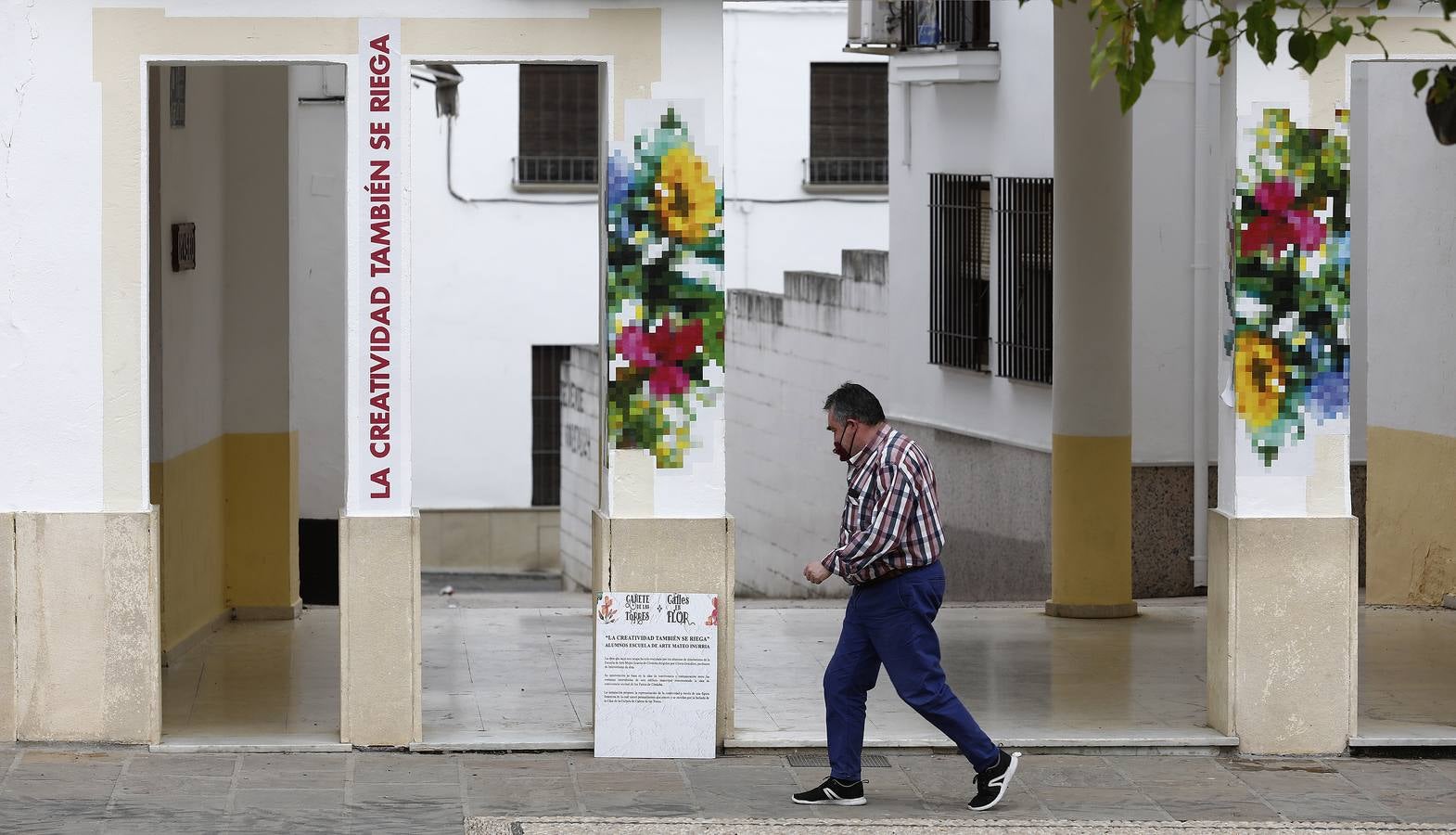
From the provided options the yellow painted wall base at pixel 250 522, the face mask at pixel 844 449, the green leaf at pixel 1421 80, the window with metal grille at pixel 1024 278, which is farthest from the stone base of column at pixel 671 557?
the window with metal grille at pixel 1024 278

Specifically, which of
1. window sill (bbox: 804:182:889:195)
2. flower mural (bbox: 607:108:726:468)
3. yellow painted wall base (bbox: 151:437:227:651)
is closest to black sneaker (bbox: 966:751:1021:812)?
flower mural (bbox: 607:108:726:468)

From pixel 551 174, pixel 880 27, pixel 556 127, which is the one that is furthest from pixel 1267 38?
pixel 551 174

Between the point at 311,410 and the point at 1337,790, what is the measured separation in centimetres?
821

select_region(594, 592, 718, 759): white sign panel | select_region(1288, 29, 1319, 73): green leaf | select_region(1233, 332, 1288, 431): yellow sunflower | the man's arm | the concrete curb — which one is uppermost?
select_region(1288, 29, 1319, 73): green leaf

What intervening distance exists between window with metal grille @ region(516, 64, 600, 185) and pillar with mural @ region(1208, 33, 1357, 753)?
17355mm

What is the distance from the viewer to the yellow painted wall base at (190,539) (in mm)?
11547

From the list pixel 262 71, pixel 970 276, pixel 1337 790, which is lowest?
pixel 1337 790

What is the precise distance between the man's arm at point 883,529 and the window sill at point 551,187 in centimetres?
1874

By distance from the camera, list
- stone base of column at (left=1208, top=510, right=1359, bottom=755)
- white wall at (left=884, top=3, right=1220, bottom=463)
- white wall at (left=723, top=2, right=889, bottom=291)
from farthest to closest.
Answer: white wall at (left=723, top=2, right=889, bottom=291), white wall at (left=884, top=3, right=1220, bottom=463), stone base of column at (left=1208, top=510, right=1359, bottom=755)

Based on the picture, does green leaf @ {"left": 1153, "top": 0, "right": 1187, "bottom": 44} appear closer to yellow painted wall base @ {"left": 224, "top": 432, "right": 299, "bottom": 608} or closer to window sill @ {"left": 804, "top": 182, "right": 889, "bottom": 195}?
yellow painted wall base @ {"left": 224, "top": 432, "right": 299, "bottom": 608}

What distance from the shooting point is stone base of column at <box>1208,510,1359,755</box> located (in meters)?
9.23

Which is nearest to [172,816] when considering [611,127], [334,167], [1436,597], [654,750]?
[654,750]

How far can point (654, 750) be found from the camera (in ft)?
29.9

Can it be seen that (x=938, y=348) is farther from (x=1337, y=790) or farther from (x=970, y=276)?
(x=1337, y=790)
